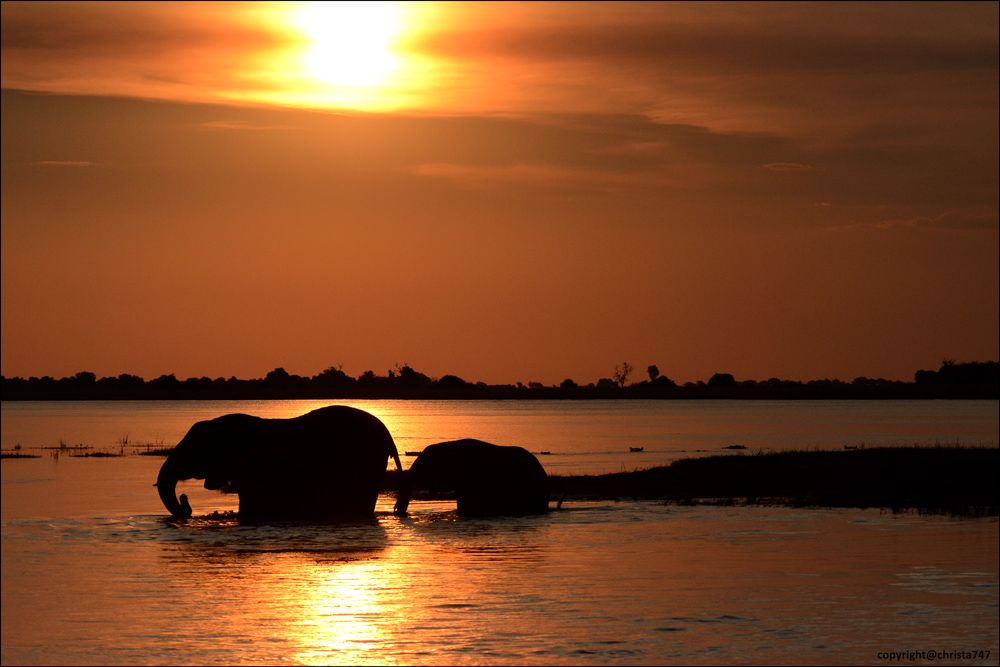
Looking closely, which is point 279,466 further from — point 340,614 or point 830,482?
point 830,482

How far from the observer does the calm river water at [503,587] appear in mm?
14734

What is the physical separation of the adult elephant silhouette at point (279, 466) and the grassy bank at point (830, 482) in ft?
27.1

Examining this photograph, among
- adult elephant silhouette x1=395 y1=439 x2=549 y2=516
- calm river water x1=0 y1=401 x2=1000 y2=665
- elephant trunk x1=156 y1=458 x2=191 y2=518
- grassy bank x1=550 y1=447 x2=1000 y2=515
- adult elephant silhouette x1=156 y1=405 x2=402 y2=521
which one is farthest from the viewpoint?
grassy bank x1=550 y1=447 x2=1000 y2=515

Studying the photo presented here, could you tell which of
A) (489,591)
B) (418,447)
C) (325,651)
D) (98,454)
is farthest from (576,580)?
(418,447)

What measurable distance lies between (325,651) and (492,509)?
1496 centimetres

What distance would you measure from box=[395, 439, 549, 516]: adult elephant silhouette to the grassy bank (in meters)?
5.10

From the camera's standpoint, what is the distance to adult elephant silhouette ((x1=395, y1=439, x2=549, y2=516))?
29078mm

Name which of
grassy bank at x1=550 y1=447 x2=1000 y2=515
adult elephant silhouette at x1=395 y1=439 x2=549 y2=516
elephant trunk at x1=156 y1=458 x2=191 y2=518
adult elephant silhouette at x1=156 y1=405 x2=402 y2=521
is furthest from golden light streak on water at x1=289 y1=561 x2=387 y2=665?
grassy bank at x1=550 y1=447 x2=1000 y2=515

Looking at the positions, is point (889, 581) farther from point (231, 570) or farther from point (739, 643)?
point (231, 570)

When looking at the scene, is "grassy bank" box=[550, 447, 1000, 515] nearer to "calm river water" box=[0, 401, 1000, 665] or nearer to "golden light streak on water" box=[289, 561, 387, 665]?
"calm river water" box=[0, 401, 1000, 665]

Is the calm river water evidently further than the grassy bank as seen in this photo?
No

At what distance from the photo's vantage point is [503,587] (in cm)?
1891

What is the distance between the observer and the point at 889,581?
1934 centimetres

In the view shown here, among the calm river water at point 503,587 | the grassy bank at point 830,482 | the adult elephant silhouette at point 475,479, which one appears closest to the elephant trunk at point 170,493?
the calm river water at point 503,587
